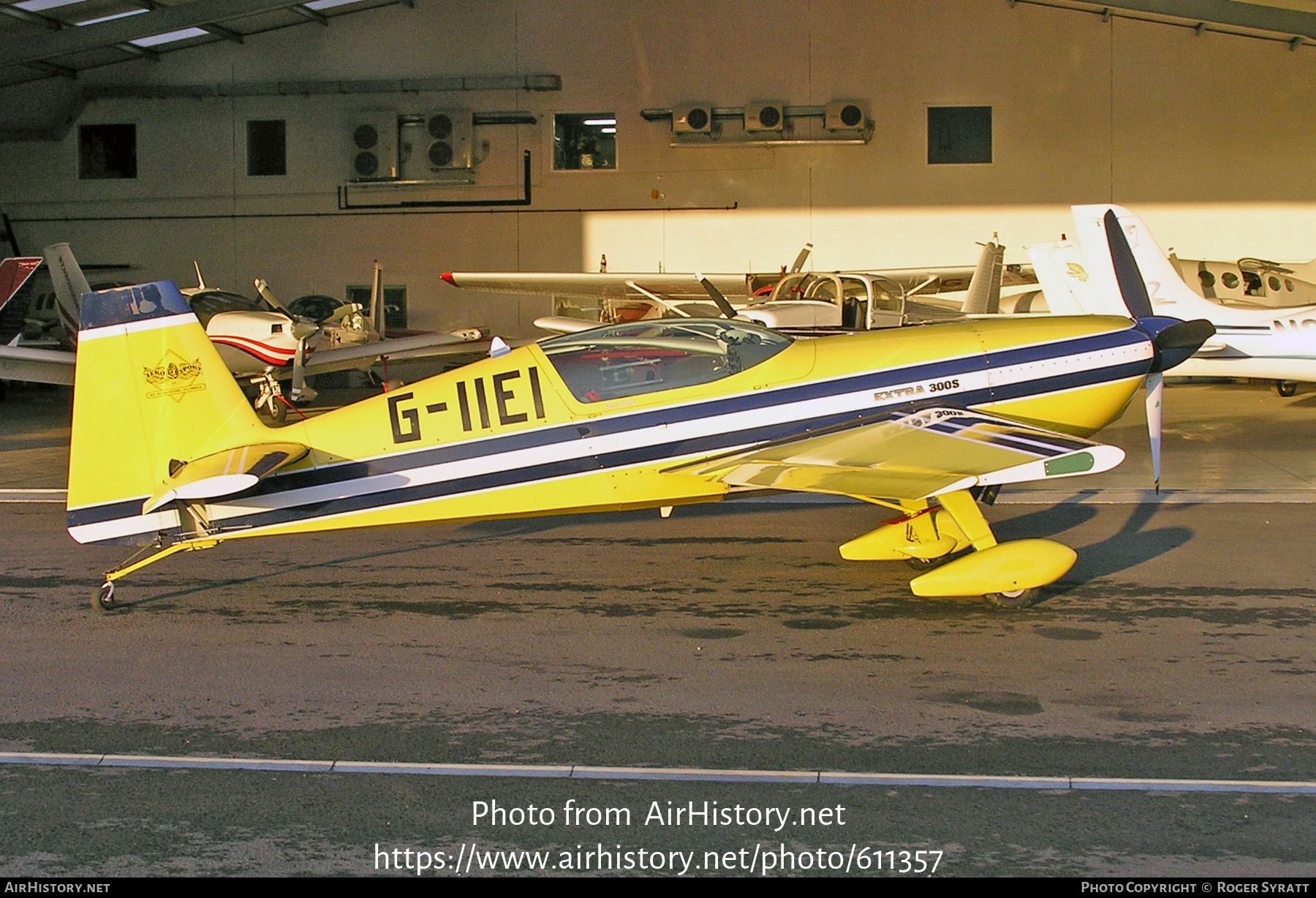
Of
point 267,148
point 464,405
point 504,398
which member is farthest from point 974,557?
point 267,148

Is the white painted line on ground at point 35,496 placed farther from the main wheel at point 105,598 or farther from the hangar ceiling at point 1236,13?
the hangar ceiling at point 1236,13

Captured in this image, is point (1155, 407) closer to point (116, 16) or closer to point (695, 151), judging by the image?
point (695, 151)

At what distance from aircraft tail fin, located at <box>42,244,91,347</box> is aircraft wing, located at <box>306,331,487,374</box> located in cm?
372

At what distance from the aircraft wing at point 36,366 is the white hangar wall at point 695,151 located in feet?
40.0

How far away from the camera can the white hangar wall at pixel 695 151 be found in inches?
1056

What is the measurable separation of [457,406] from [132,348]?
6.23ft

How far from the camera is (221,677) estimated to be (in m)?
6.25

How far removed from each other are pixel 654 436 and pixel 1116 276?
6332 millimetres

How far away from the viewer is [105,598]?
7539 millimetres

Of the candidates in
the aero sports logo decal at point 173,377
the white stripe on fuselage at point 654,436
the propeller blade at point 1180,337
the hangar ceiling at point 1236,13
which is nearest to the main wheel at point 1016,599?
the white stripe on fuselage at point 654,436

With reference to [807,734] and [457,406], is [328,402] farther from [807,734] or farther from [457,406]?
[807,734]
